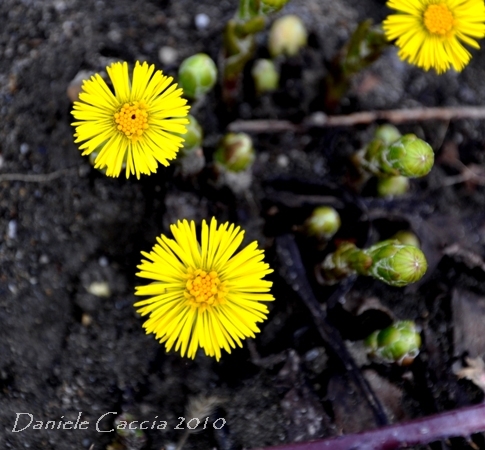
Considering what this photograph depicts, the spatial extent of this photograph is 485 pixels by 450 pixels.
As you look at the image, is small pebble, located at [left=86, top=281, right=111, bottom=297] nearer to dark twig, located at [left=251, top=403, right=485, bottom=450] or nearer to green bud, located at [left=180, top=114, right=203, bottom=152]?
green bud, located at [left=180, top=114, right=203, bottom=152]

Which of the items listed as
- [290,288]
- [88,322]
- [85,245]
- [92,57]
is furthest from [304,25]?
[88,322]

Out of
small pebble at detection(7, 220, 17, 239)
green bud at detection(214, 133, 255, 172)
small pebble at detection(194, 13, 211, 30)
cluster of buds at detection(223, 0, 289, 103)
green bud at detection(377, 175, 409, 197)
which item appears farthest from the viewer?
small pebble at detection(194, 13, 211, 30)

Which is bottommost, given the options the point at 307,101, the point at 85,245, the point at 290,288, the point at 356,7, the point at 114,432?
the point at 114,432

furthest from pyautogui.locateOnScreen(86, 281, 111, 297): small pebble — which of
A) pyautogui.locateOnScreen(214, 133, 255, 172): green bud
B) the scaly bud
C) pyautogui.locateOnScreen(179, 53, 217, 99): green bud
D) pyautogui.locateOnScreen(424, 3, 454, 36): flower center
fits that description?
pyautogui.locateOnScreen(424, 3, 454, 36): flower center

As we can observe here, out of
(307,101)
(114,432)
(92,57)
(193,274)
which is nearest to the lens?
(193,274)

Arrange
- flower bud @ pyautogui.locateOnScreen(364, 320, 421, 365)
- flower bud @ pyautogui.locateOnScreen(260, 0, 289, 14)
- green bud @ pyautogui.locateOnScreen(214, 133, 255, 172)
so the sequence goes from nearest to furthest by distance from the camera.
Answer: flower bud @ pyautogui.locateOnScreen(260, 0, 289, 14)
flower bud @ pyautogui.locateOnScreen(364, 320, 421, 365)
green bud @ pyautogui.locateOnScreen(214, 133, 255, 172)

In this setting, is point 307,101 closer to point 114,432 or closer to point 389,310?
point 389,310

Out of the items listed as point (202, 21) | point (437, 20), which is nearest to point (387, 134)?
point (437, 20)
